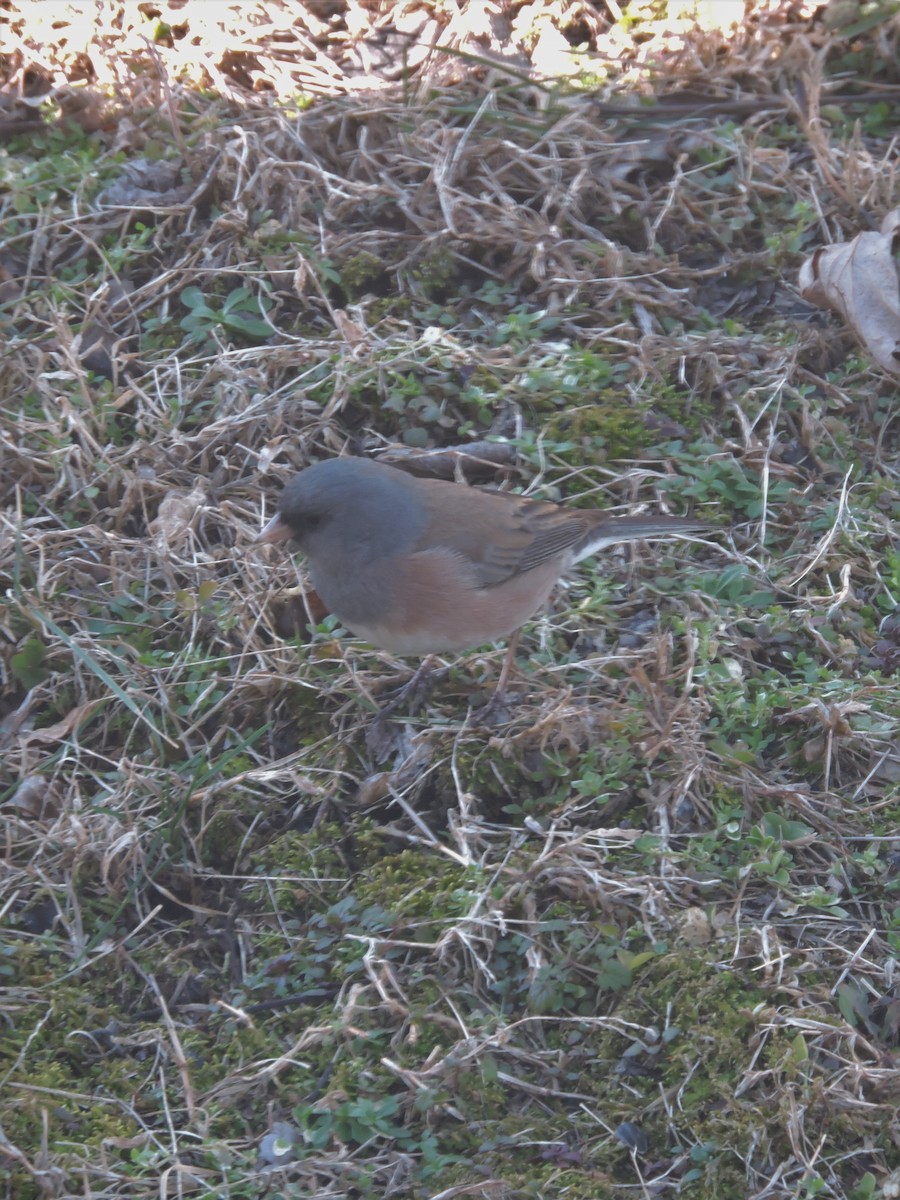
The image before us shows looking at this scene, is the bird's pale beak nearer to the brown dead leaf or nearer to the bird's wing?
the bird's wing

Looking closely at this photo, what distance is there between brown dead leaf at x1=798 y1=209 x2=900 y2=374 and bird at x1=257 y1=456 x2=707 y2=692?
4.15 feet

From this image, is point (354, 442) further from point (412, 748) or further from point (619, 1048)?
point (619, 1048)

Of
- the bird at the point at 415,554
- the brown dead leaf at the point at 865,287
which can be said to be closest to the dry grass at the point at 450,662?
the brown dead leaf at the point at 865,287

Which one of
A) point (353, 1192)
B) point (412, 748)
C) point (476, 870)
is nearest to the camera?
point (353, 1192)

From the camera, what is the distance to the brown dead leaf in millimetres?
3732

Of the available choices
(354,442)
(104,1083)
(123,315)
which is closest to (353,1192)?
(104,1083)

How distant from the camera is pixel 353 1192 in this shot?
2.16 m

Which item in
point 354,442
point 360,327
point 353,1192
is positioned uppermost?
point 360,327

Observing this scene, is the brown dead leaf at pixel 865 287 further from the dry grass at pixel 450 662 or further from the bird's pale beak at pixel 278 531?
the bird's pale beak at pixel 278 531

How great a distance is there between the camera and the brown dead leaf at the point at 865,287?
12.2ft

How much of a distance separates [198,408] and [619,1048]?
222cm

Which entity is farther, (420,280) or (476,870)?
(420,280)

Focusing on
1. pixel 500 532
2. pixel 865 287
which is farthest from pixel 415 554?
pixel 865 287

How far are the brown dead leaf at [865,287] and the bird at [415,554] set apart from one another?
1266 millimetres
